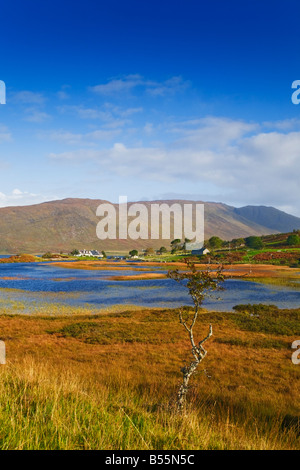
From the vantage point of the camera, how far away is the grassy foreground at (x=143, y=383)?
18.4ft

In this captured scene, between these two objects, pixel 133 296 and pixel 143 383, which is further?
pixel 133 296

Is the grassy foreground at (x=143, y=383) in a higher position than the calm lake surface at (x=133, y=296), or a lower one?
higher

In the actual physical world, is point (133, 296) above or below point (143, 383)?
below

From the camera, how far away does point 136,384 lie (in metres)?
12.9

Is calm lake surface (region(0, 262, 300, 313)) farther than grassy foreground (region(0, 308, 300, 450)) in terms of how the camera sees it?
Yes

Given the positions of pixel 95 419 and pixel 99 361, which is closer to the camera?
pixel 95 419

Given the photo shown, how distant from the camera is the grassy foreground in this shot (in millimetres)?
5621

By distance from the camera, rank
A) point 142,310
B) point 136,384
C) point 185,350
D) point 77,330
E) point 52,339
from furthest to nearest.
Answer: point 142,310 → point 77,330 → point 52,339 → point 185,350 → point 136,384

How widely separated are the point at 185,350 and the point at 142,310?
1615 cm

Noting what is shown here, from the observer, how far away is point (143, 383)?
13.2m

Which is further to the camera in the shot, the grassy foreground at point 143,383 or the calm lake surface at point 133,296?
the calm lake surface at point 133,296
